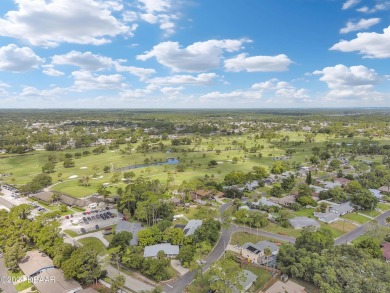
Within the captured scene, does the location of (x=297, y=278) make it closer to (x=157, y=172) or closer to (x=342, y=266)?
(x=342, y=266)

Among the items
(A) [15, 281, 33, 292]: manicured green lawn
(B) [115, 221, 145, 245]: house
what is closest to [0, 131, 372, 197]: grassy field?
(B) [115, 221, 145, 245]: house

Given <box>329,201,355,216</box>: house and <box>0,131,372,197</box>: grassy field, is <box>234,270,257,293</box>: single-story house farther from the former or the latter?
<box>0,131,372,197</box>: grassy field

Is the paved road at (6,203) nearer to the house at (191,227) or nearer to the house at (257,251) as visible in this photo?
the house at (191,227)

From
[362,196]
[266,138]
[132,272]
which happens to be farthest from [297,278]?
[266,138]

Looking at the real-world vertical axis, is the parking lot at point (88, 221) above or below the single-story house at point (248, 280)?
below

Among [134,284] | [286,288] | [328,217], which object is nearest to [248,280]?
[286,288]

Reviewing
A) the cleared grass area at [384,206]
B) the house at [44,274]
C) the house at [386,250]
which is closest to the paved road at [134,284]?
the house at [44,274]
